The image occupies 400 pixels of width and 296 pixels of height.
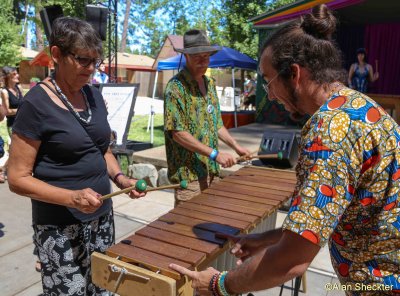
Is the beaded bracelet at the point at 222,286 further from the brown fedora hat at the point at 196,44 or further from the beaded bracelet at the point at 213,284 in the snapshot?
the brown fedora hat at the point at 196,44

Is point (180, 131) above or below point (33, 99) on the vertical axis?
below

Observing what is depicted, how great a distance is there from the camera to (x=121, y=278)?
4.97ft

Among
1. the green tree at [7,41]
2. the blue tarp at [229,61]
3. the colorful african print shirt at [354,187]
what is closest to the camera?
the colorful african print shirt at [354,187]

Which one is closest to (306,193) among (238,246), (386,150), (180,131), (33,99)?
(386,150)

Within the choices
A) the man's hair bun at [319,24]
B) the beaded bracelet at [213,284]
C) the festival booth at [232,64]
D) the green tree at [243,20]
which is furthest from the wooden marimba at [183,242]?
the green tree at [243,20]

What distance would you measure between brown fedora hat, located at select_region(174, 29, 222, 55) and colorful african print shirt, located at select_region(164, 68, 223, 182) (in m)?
0.16

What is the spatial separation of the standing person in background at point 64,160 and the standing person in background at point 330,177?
0.90 meters

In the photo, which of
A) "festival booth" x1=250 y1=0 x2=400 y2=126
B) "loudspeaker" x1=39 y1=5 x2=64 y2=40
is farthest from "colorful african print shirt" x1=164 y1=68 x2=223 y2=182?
"festival booth" x1=250 y1=0 x2=400 y2=126

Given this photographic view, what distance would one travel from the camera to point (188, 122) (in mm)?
2697

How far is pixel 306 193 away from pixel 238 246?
26.7 inches

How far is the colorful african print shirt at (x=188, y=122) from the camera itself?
2.66 meters

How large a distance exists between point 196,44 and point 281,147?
1294mm

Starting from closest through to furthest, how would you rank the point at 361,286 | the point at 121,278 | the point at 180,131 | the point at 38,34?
1. the point at 361,286
2. the point at 121,278
3. the point at 180,131
4. the point at 38,34

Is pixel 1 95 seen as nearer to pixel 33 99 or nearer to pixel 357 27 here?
pixel 33 99
